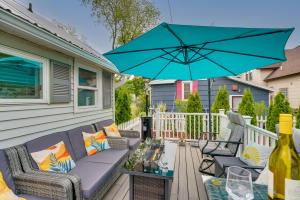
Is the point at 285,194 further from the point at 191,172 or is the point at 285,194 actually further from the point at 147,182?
the point at 191,172

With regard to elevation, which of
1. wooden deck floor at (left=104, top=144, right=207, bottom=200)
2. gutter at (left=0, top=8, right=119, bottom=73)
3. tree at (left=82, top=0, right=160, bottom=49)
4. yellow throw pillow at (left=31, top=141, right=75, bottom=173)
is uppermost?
tree at (left=82, top=0, right=160, bottom=49)

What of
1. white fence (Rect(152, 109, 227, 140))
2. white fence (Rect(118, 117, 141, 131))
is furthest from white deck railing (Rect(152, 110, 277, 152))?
white fence (Rect(118, 117, 141, 131))

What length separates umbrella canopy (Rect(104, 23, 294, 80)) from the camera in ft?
5.83

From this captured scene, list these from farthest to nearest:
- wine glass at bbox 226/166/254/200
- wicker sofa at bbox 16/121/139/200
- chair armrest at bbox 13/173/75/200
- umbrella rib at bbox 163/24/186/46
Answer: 1. wicker sofa at bbox 16/121/139/200
2. chair armrest at bbox 13/173/75/200
3. umbrella rib at bbox 163/24/186/46
4. wine glass at bbox 226/166/254/200

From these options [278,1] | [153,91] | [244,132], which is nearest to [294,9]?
[278,1]

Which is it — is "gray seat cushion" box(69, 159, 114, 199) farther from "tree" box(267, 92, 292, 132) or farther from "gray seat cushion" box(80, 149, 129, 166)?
"tree" box(267, 92, 292, 132)

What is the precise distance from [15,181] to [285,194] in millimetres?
2460

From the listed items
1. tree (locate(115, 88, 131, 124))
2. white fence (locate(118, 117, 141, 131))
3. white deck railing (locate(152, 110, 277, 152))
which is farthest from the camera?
tree (locate(115, 88, 131, 124))

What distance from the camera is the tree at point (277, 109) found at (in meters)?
6.44

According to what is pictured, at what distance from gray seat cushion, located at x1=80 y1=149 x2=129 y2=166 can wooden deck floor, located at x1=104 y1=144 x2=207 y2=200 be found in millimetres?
414

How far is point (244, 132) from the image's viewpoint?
371 cm

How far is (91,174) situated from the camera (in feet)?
7.95

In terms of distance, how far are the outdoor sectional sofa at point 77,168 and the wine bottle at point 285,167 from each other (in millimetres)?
1848

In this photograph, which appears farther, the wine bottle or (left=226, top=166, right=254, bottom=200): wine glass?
(left=226, top=166, right=254, bottom=200): wine glass
